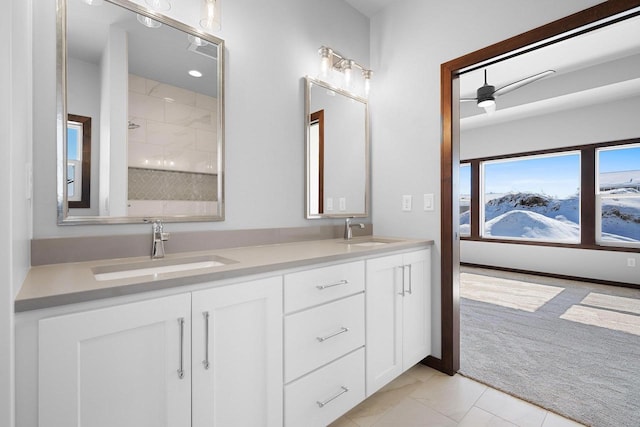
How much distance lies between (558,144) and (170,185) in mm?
5663

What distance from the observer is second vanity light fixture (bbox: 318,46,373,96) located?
2.20 metres

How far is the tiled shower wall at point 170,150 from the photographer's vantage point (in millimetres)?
1467

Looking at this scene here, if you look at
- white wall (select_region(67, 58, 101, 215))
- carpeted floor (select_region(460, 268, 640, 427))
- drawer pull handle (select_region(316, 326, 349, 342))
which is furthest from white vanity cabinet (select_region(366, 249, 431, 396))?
white wall (select_region(67, 58, 101, 215))

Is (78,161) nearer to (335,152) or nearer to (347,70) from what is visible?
(335,152)

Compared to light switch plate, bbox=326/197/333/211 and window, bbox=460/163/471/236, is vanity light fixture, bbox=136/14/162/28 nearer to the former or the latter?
light switch plate, bbox=326/197/333/211

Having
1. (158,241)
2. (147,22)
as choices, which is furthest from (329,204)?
(147,22)

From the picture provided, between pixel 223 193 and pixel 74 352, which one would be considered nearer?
pixel 74 352

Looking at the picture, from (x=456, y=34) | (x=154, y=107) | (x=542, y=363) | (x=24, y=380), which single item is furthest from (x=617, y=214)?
(x=24, y=380)

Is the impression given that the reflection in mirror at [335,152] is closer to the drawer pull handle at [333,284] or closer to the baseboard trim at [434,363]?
the drawer pull handle at [333,284]

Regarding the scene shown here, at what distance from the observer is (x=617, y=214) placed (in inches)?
175

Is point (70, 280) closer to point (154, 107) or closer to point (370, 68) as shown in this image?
point (154, 107)

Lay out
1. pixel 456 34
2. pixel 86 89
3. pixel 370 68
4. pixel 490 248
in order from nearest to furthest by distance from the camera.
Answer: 1. pixel 86 89
2. pixel 456 34
3. pixel 370 68
4. pixel 490 248

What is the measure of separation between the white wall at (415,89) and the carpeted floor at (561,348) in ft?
1.68

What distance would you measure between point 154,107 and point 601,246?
5.81 m
